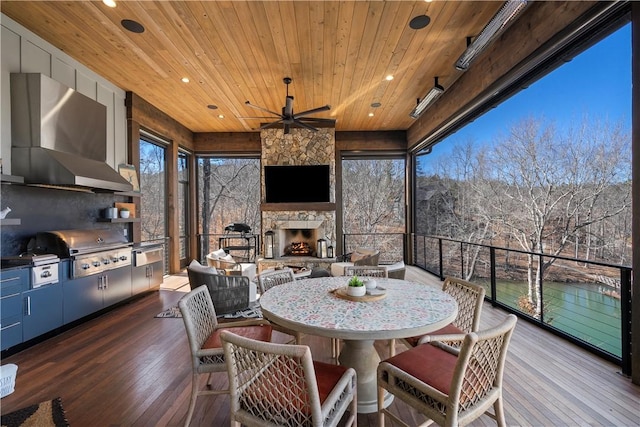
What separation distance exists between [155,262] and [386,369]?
468 cm

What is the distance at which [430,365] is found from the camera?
5.07 ft

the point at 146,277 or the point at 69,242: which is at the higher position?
the point at 69,242

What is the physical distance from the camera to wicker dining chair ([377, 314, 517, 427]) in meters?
1.24

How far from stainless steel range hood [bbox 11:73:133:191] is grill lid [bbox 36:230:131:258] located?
61cm

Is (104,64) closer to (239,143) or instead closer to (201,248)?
(239,143)

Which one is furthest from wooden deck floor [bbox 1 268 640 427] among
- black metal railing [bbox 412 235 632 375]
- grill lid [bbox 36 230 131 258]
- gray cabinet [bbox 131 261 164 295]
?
gray cabinet [bbox 131 261 164 295]

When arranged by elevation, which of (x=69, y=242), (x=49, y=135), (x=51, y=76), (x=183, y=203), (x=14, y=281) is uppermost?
(x=51, y=76)

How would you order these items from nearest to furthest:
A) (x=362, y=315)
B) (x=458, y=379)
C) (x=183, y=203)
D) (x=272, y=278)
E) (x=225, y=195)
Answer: (x=458, y=379)
(x=362, y=315)
(x=272, y=278)
(x=183, y=203)
(x=225, y=195)

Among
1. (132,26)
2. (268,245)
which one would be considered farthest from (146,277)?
(132,26)

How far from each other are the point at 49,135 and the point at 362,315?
416 centimetres

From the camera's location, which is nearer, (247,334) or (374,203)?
(247,334)

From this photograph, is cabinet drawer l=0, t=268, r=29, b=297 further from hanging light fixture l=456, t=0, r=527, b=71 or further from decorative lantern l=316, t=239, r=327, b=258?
hanging light fixture l=456, t=0, r=527, b=71

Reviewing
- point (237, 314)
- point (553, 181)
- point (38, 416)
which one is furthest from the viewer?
point (237, 314)

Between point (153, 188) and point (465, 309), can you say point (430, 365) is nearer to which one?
point (465, 309)
